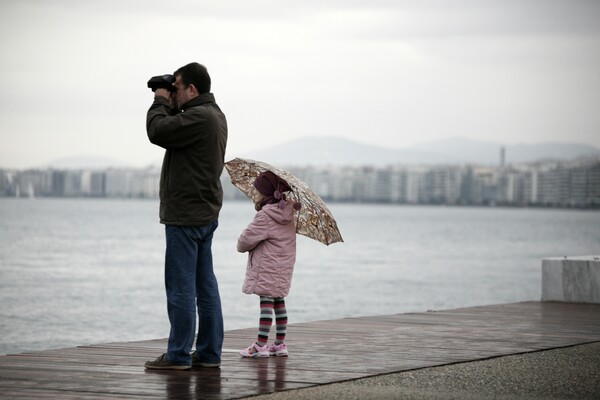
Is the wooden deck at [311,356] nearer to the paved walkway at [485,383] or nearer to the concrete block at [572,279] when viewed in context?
the paved walkway at [485,383]

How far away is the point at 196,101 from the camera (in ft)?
22.8

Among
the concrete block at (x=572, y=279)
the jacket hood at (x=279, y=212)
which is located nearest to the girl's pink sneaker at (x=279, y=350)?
the jacket hood at (x=279, y=212)

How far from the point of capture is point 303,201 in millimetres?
7828

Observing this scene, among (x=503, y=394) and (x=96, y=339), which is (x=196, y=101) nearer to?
(x=503, y=394)

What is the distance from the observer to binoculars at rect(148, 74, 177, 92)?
6918mm

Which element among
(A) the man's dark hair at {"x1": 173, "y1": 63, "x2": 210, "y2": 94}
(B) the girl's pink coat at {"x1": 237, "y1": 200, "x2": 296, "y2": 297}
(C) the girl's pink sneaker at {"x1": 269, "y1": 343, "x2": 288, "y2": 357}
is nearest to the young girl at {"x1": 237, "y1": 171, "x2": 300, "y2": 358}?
(B) the girl's pink coat at {"x1": 237, "y1": 200, "x2": 296, "y2": 297}

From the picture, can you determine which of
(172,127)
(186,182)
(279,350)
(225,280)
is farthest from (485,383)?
(225,280)

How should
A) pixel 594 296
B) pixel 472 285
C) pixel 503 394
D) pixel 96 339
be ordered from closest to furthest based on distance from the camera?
pixel 503 394, pixel 594 296, pixel 96 339, pixel 472 285

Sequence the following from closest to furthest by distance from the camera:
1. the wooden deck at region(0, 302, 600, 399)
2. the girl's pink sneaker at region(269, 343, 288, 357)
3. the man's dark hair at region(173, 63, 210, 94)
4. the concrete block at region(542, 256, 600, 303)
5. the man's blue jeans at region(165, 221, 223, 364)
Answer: the wooden deck at region(0, 302, 600, 399), the man's blue jeans at region(165, 221, 223, 364), the man's dark hair at region(173, 63, 210, 94), the girl's pink sneaker at region(269, 343, 288, 357), the concrete block at region(542, 256, 600, 303)

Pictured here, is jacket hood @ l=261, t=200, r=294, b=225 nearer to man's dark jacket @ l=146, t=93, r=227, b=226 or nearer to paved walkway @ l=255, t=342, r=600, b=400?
man's dark jacket @ l=146, t=93, r=227, b=226

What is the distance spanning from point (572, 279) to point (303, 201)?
19.6 feet

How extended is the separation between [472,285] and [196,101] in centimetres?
4336

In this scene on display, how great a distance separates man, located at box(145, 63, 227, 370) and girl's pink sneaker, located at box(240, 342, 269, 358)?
849 millimetres

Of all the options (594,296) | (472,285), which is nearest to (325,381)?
(594,296)
